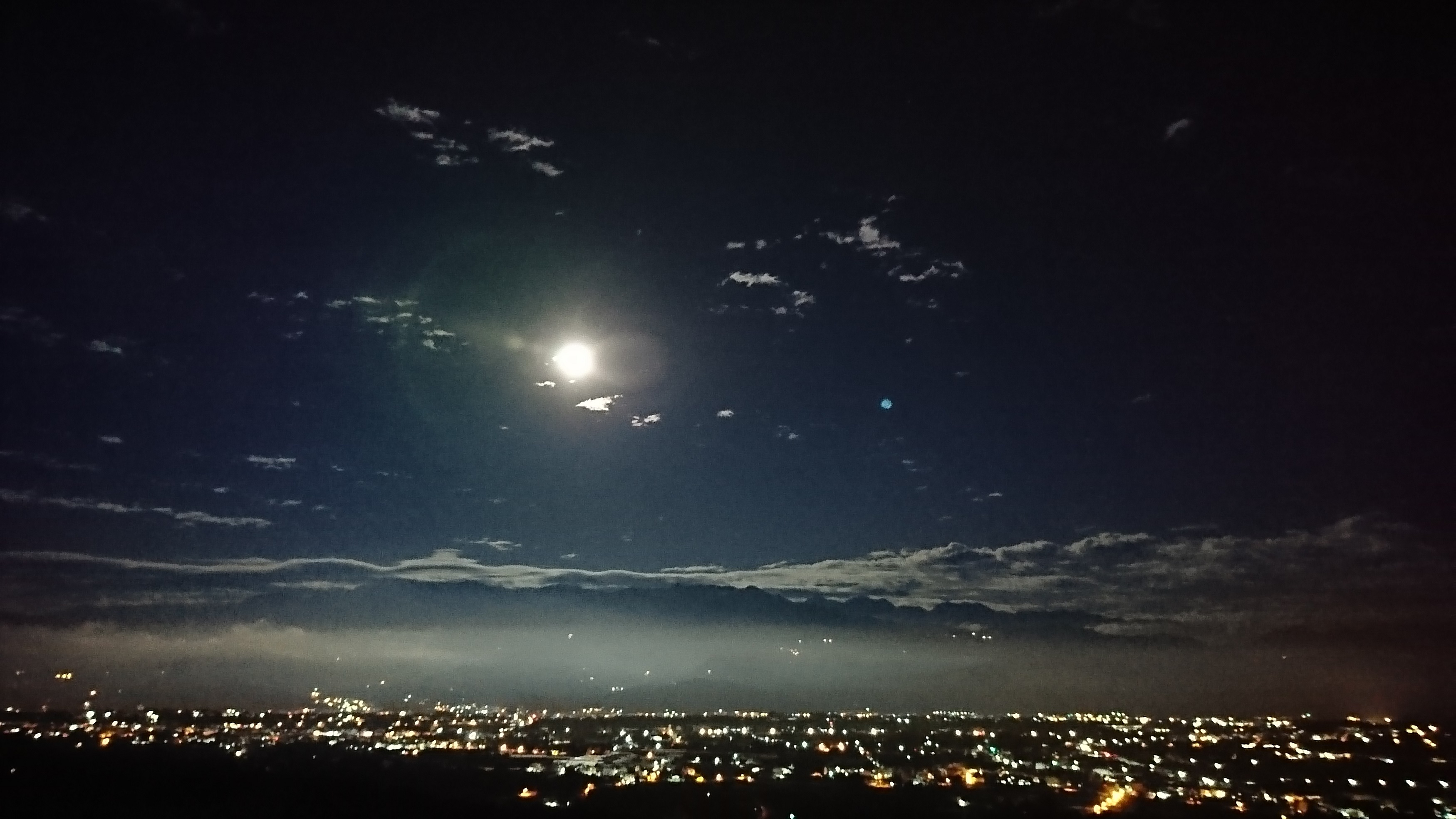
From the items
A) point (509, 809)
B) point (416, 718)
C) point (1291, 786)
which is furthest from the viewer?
point (416, 718)

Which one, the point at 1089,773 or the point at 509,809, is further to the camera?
the point at 1089,773

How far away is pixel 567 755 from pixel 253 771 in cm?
3211

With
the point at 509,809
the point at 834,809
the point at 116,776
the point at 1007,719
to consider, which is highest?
the point at 116,776

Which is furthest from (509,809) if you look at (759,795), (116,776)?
(116,776)

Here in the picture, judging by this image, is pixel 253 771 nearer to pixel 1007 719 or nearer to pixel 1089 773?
pixel 1089 773

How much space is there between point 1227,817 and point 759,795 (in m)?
36.5

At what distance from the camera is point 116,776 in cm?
5797

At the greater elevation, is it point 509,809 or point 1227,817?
point 509,809

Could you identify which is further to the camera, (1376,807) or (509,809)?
(1376,807)

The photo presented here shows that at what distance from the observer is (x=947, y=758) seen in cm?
8612

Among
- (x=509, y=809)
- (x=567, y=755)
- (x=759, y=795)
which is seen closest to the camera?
(x=509, y=809)

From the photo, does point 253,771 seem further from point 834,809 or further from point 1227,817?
point 1227,817

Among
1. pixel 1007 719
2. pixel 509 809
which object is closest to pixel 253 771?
pixel 509 809

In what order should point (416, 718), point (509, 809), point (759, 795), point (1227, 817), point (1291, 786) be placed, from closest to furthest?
point (509, 809) < point (1227, 817) < point (759, 795) < point (1291, 786) < point (416, 718)
